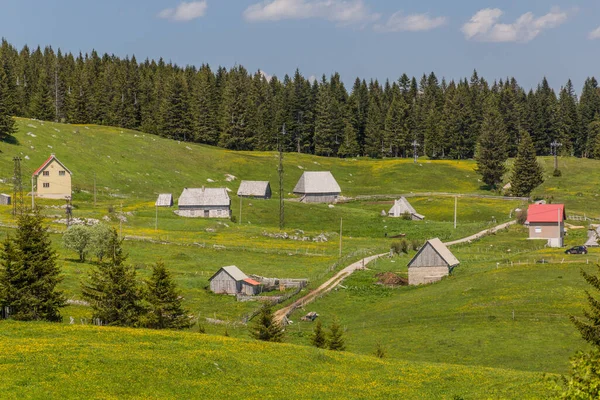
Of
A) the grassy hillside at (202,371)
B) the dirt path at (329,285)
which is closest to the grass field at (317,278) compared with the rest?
the grassy hillside at (202,371)

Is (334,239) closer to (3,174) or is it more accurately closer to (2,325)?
(3,174)

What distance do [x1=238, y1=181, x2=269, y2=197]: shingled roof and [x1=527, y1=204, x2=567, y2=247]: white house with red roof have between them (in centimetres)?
5233

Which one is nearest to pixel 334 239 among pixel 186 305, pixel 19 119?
pixel 186 305

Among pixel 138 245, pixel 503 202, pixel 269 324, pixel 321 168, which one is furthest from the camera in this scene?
pixel 321 168

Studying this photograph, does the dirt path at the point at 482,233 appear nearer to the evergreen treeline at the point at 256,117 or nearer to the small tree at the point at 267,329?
the small tree at the point at 267,329

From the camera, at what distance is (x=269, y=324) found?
47.9m

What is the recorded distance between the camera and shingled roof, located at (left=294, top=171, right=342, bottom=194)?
149m

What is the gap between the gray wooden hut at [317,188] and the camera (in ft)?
487

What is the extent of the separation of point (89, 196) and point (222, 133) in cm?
6461

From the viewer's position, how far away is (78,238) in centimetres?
8156

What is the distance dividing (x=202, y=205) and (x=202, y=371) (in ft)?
291

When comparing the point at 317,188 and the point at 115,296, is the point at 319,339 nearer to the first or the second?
the point at 115,296

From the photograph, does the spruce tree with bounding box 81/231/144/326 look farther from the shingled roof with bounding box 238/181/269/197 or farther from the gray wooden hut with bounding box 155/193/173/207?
the shingled roof with bounding box 238/181/269/197

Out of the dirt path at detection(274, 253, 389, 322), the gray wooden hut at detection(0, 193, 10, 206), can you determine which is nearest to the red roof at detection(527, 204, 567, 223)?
the dirt path at detection(274, 253, 389, 322)
